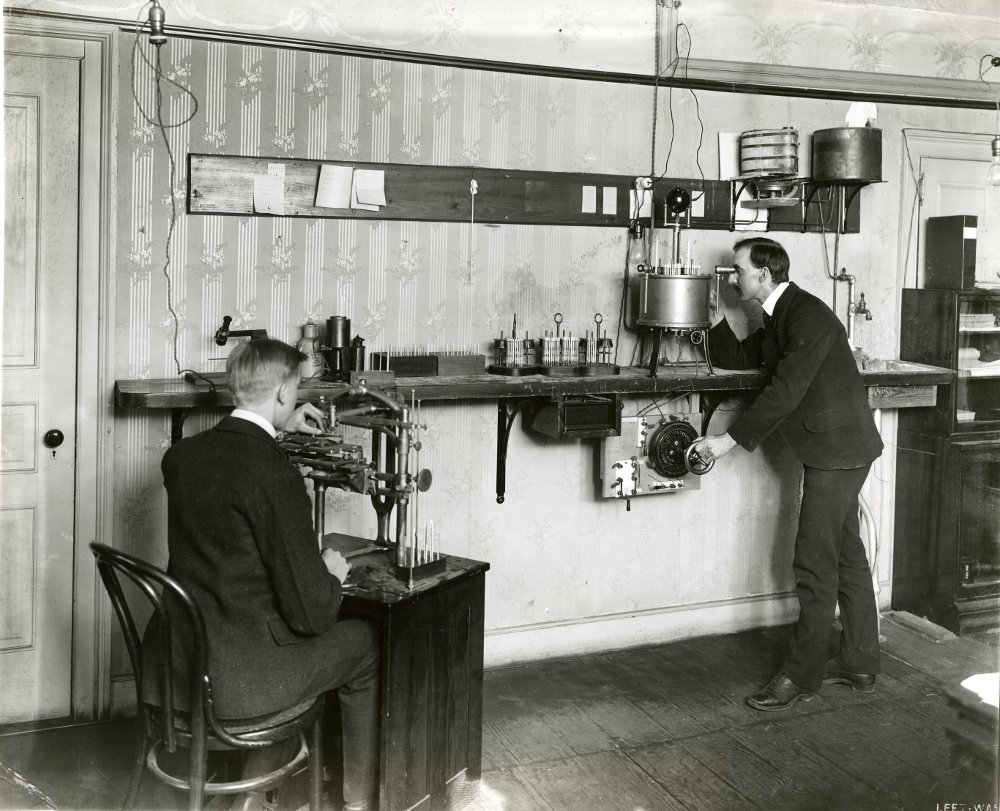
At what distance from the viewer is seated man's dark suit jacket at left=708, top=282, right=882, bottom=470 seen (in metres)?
4.34

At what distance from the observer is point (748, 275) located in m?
4.55

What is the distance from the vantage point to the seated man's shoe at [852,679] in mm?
4543

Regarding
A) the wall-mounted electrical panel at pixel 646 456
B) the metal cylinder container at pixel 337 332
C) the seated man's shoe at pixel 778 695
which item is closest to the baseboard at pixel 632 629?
the wall-mounted electrical panel at pixel 646 456

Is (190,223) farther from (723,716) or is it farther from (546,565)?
(723,716)

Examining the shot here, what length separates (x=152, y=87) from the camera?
391cm

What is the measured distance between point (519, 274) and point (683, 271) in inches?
29.6

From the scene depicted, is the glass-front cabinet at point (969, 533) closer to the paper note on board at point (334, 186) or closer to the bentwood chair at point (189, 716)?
the paper note on board at point (334, 186)

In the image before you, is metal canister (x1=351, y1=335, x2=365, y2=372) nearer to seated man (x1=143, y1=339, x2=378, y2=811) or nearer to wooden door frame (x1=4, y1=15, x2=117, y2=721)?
wooden door frame (x1=4, y1=15, x2=117, y2=721)

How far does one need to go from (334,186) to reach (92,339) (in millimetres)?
1158

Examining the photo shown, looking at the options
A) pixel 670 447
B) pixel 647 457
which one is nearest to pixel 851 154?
pixel 670 447

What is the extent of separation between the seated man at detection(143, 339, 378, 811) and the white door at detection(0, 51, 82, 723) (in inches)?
55.7

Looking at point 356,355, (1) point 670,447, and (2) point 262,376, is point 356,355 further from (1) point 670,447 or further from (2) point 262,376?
(1) point 670,447

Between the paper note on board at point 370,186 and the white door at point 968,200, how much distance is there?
10.1ft

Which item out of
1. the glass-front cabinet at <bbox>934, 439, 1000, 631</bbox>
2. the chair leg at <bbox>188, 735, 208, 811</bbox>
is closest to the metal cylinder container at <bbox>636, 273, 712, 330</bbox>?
the glass-front cabinet at <bbox>934, 439, 1000, 631</bbox>
